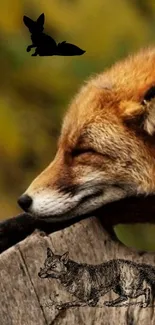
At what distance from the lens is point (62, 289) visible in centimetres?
323

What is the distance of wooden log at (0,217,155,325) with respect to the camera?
3156 millimetres

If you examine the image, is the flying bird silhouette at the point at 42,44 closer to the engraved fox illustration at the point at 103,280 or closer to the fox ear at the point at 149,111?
the fox ear at the point at 149,111

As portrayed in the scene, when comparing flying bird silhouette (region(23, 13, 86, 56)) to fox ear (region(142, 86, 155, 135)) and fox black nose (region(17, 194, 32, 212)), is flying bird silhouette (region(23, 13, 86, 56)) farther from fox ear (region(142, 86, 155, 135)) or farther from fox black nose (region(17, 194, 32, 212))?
fox black nose (region(17, 194, 32, 212))

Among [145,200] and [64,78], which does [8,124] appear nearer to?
[64,78]

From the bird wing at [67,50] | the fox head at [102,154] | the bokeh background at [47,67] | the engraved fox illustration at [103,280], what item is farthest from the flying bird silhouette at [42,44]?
the bokeh background at [47,67]

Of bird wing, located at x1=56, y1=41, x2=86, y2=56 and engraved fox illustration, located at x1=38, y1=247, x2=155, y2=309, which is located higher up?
bird wing, located at x1=56, y1=41, x2=86, y2=56

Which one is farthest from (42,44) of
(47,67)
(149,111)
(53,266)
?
(47,67)

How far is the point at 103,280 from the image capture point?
3.30m

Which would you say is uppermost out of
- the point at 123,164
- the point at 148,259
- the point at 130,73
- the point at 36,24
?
the point at 36,24

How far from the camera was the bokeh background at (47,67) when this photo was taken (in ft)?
21.9

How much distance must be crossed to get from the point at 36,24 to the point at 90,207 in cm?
87

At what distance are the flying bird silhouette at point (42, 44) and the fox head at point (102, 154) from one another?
1.83 feet

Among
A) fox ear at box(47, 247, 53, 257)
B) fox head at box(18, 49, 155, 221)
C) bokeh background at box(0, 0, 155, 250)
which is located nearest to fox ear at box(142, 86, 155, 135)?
fox head at box(18, 49, 155, 221)

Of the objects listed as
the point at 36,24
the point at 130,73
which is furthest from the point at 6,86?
the point at 36,24
